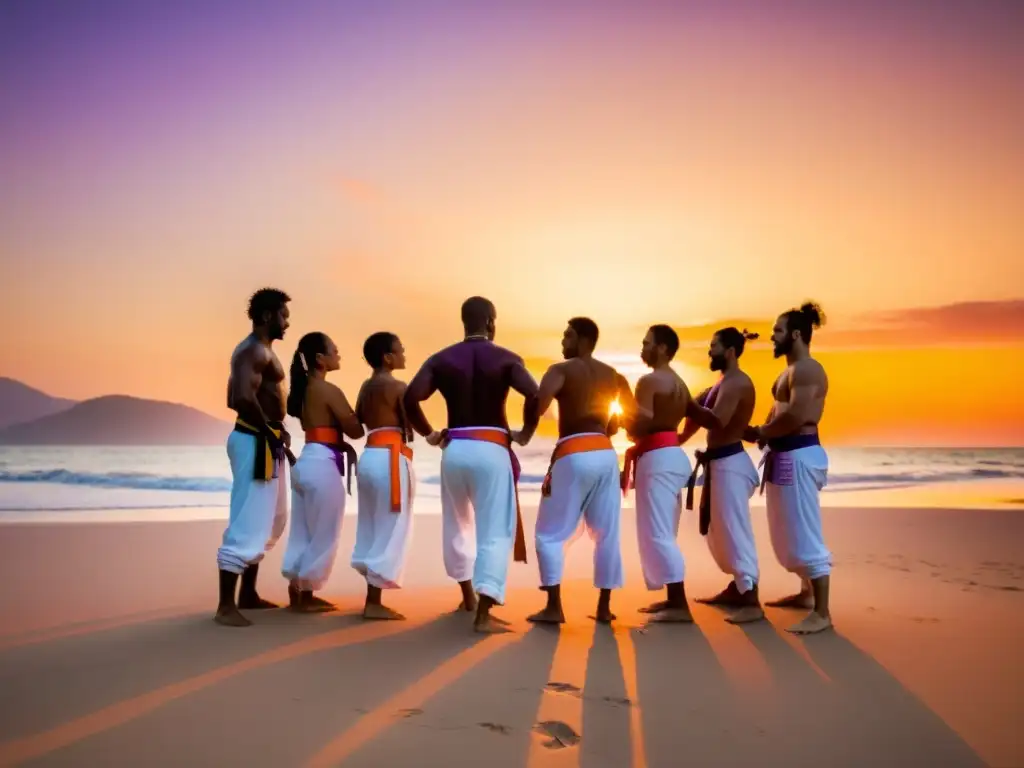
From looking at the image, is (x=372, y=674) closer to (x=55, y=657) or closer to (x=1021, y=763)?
(x=55, y=657)

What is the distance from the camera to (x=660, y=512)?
23.0ft

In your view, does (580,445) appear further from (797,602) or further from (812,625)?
(797,602)

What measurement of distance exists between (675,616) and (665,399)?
5.42ft

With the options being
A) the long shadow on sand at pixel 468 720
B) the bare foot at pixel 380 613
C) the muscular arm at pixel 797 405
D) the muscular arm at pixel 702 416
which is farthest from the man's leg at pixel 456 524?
the muscular arm at pixel 797 405

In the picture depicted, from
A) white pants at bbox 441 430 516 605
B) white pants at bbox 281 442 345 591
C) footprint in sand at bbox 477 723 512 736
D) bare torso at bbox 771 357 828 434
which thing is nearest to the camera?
footprint in sand at bbox 477 723 512 736

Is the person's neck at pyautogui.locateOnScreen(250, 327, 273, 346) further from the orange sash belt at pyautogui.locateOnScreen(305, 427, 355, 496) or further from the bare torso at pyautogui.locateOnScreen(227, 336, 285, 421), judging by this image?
the orange sash belt at pyautogui.locateOnScreen(305, 427, 355, 496)

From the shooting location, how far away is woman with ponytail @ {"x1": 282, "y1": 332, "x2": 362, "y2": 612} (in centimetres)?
739

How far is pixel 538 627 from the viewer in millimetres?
6715

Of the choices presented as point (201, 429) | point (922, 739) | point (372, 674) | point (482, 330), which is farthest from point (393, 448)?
point (201, 429)

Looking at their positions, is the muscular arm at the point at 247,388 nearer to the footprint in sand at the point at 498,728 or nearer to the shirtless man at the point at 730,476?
the footprint in sand at the point at 498,728

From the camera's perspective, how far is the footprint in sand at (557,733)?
434 cm

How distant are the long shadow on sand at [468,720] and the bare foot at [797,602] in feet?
9.16

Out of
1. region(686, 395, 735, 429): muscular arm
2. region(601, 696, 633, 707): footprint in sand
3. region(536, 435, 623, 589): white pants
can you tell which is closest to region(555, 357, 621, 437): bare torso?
region(536, 435, 623, 589): white pants

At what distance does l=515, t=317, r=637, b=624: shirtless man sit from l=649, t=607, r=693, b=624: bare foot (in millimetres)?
387
